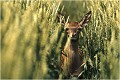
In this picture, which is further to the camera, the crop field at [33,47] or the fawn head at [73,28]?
the fawn head at [73,28]

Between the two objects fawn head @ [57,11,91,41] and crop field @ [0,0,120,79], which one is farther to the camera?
fawn head @ [57,11,91,41]

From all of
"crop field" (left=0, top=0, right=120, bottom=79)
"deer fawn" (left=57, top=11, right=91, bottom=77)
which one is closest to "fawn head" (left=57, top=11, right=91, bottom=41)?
"deer fawn" (left=57, top=11, right=91, bottom=77)

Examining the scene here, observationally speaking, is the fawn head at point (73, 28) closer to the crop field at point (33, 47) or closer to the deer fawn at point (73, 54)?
the deer fawn at point (73, 54)

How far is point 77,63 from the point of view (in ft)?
16.3

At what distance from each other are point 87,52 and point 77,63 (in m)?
0.28

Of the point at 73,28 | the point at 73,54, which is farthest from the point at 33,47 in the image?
the point at 73,54

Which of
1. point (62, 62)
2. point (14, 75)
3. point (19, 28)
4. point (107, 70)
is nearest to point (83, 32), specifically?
point (62, 62)

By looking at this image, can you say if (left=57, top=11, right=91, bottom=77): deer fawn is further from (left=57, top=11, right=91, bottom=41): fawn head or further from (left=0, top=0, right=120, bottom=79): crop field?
(left=0, top=0, right=120, bottom=79): crop field

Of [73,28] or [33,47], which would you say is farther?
[73,28]

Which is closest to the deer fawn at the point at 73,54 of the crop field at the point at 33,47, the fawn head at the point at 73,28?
the fawn head at the point at 73,28

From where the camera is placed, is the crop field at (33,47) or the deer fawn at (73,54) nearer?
the crop field at (33,47)

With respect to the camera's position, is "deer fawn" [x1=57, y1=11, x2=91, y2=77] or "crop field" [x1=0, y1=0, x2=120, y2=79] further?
"deer fawn" [x1=57, y1=11, x2=91, y2=77]

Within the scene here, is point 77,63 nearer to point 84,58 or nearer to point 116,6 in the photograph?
point 84,58

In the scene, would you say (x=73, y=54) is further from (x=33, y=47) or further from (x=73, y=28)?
(x=33, y=47)
